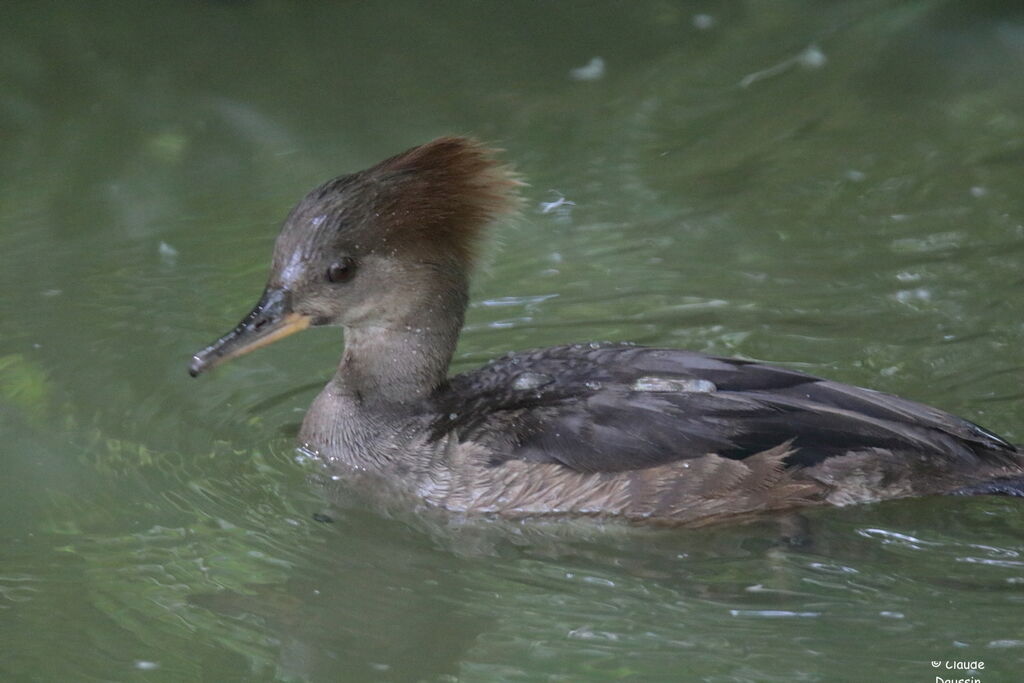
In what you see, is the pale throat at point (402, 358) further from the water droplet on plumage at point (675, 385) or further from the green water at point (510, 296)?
the water droplet on plumage at point (675, 385)

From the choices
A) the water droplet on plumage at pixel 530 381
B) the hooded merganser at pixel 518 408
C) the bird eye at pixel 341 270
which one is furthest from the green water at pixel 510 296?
the bird eye at pixel 341 270

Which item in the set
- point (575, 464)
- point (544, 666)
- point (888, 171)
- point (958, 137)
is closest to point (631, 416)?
point (575, 464)

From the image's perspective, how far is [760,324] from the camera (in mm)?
6609

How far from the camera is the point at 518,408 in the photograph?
542 centimetres

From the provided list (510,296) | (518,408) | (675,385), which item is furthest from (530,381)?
(510,296)

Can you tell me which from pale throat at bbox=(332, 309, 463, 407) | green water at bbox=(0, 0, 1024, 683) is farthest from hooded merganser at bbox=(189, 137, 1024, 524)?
green water at bbox=(0, 0, 1024, 683)

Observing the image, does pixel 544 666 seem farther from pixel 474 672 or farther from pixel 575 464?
pixel 575 464

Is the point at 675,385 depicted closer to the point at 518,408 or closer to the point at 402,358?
the point at 518,408

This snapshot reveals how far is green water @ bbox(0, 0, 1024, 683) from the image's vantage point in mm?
4629

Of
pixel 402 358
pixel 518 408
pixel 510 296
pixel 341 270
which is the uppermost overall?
pixel 341 270

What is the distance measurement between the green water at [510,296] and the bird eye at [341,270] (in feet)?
2.31

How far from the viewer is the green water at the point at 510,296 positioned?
15.2ft

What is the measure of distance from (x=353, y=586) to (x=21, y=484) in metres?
1.46

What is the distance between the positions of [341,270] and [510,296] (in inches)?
61.1
